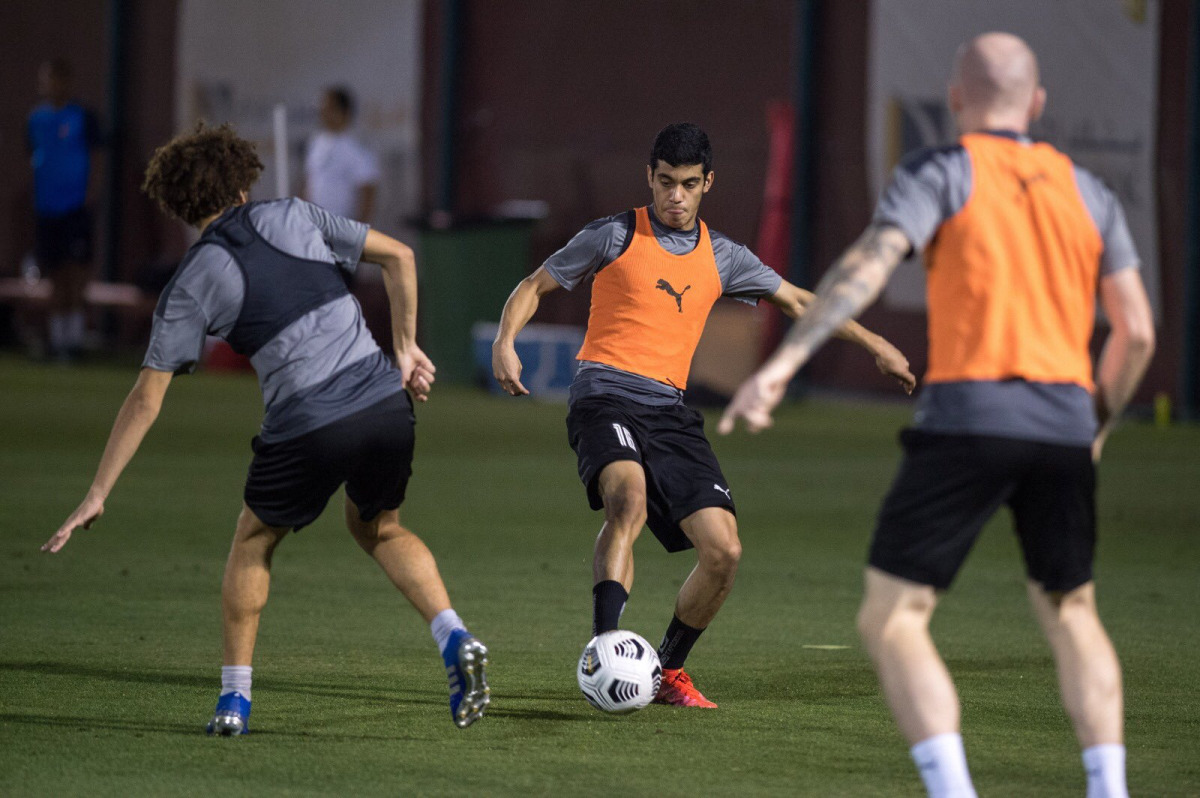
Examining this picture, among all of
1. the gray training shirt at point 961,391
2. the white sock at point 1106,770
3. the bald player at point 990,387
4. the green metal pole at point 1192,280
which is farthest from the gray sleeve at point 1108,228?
the green metal pole at point 1192,280

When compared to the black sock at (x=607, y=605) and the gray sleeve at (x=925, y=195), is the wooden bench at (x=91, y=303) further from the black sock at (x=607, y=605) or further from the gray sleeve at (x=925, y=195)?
the gray sleeve at (x=925, y=195)

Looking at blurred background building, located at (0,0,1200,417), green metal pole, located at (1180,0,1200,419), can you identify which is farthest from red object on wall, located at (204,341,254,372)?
green metal pole, located at (1180,0,1200,419)

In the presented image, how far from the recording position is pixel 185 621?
7488 mm

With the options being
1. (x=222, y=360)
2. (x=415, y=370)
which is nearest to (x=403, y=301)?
(x=415, y=370)

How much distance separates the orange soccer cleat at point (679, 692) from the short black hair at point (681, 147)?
174 centimetres

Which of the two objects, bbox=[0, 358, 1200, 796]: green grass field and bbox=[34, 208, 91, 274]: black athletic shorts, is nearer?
bbox=[0, 358, 1200, 796]: green grass field

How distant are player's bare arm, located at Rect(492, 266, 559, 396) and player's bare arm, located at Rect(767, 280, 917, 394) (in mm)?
842

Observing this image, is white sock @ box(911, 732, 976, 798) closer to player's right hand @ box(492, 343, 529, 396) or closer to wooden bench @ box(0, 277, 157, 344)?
player's right hand @ box(492, 343, 529, 396)

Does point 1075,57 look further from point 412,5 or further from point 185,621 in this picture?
point 185,621

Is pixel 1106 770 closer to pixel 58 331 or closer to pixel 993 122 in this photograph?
pixel 993 122

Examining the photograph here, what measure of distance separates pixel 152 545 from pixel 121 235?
15.0 metres

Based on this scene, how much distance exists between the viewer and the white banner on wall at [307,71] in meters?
22.1

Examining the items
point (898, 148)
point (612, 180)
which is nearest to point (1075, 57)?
point (898, 148)

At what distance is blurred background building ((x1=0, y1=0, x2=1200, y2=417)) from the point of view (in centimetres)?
1838
